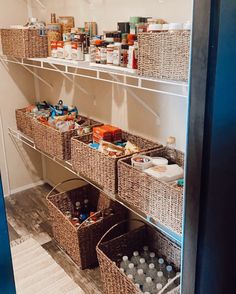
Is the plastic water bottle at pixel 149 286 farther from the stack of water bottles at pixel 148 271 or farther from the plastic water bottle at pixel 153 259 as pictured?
the plastic water bottle at pixel 153 259

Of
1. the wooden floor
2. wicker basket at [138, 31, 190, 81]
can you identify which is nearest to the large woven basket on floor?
the wooden floor

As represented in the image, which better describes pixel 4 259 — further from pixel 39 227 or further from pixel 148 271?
pixel 39 227

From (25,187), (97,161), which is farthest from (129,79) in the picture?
(25,187)

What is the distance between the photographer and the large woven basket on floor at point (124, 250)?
1.68 meters

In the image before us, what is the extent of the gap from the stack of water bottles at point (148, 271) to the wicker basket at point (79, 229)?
280mm

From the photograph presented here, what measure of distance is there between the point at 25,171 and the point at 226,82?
2.61 meters

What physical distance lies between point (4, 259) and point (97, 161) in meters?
0.99

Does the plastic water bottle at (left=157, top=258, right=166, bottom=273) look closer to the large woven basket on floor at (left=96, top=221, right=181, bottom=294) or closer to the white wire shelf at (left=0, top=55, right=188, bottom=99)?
the large woven basket on floor at (left=96, top=221, right=181, bottom=294)

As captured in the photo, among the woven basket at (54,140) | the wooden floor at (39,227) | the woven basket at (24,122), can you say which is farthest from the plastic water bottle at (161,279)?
the woven basket at (24,122)

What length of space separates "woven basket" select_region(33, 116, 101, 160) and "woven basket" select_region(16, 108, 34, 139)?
162mm

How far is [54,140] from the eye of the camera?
6.95 feet

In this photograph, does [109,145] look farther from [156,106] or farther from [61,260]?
[61,260]

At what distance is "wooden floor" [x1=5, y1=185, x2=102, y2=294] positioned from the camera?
6.77ft

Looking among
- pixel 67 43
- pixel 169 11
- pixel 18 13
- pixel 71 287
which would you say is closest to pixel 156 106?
pixel 169 11
